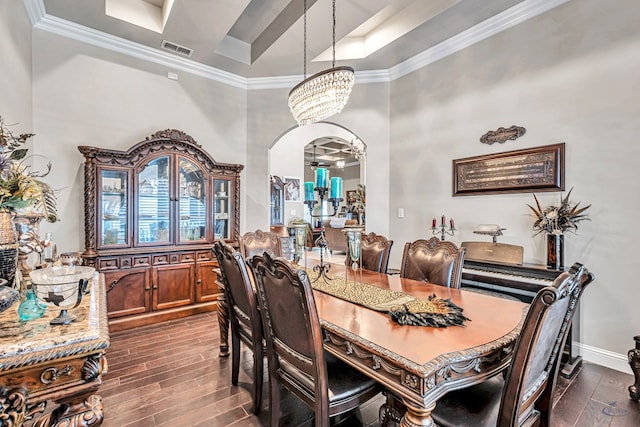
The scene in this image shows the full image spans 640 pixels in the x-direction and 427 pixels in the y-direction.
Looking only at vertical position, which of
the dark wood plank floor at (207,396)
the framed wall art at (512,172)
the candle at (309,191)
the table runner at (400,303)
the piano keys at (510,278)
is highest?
the framed wall art at (512,172)

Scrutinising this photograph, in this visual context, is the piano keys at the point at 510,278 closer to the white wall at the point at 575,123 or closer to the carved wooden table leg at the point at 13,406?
the white wall at the point at 575,123

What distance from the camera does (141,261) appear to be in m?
3.44

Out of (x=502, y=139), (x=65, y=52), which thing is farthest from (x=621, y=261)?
(x=65, y=52)

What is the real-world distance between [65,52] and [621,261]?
18.8 ft

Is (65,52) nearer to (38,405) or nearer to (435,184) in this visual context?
(38,405)

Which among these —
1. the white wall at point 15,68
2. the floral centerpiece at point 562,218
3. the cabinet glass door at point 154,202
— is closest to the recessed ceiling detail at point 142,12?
the white wall at point 15,68

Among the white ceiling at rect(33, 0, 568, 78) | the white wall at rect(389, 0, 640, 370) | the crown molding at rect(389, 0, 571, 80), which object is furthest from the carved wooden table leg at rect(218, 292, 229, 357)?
the crown molding at rect(389, 0, 571, 80)

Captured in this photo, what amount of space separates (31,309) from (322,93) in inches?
89.9

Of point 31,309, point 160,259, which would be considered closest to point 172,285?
point 160,259

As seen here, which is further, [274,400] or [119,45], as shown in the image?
[119,45]

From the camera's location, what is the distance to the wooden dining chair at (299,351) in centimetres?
128

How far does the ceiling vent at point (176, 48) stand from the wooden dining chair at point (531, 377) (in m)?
4.30

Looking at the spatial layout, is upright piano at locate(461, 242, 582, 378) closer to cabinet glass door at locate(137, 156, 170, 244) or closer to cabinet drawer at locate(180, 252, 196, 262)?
cabinet drawer at locate(180, 252, 196, 262)

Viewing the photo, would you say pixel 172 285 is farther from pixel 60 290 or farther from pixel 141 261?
pixel 60 290
